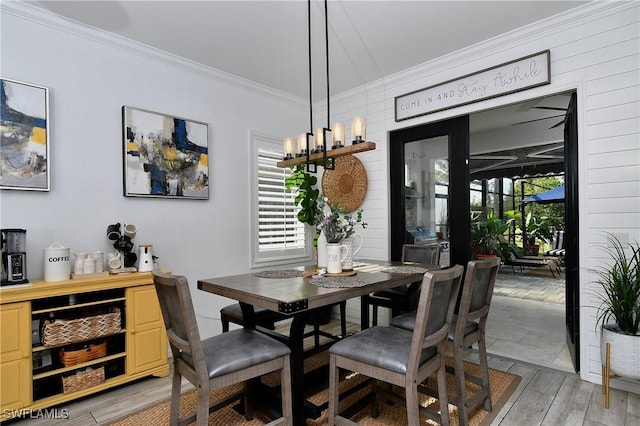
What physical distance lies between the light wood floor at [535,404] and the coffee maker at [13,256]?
96cm

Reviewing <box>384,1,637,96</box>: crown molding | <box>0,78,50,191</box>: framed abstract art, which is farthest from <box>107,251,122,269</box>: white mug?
<box>384,1,637,96</box>: crown molding

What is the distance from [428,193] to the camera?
3.97m

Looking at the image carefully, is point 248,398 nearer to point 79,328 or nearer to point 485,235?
point 79,328

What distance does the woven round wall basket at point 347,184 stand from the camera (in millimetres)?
4430

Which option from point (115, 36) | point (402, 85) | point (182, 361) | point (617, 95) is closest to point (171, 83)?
point (115, 36)

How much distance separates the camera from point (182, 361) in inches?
73.0

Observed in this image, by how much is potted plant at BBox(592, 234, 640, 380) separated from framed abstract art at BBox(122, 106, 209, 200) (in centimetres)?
365

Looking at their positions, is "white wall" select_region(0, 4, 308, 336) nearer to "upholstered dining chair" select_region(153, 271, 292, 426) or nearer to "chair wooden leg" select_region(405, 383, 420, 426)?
"upholstered dining chair" select_region(153, 271, 292, 426)

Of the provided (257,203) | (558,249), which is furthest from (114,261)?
Answer: (558,249)

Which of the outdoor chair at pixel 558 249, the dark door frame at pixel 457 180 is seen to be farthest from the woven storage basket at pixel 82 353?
the outdoor chair at pixel 558 249

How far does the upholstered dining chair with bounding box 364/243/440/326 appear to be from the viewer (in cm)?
314

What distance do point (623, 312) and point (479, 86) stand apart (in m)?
2.24

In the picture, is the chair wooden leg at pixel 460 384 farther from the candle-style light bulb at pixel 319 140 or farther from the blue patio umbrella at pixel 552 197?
the blue patio umbrella at pixel 552 197

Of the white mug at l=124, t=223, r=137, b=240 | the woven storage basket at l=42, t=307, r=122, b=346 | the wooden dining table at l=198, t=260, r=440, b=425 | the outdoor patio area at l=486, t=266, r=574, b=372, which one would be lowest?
the outdoor patio area at l=486, t=266, r=574, b=372
